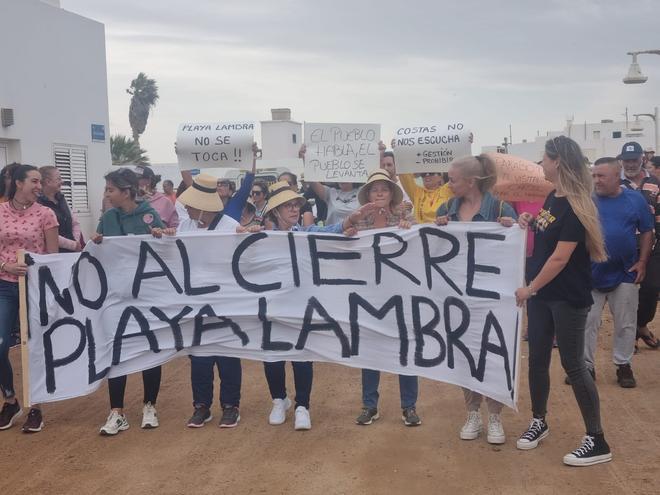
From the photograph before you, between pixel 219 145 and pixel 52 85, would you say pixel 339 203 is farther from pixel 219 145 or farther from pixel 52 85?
pixel 52 85

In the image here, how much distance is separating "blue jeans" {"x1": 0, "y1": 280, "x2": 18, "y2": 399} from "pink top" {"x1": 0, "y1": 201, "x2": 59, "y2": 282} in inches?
3.4

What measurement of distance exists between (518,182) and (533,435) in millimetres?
2197

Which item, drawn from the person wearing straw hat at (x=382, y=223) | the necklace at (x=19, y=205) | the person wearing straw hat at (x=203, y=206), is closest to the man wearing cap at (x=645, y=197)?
the person wearing straw hat at (x=382, y=223)

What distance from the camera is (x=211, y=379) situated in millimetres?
6031

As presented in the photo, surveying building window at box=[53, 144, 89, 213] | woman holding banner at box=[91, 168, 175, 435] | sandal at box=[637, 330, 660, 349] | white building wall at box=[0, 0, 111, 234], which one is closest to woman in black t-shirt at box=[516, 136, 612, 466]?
woman holding banner at box=[91, 168, 175, 435]

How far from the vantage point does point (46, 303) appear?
5.97 metres

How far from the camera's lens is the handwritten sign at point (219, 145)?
654 cm

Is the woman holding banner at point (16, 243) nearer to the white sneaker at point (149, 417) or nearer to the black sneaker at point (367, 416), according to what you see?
the white sneaker at point (149, 417)

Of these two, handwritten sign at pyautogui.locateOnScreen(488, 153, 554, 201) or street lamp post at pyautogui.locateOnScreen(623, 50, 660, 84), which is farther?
street lamp post at pyautogui.locateOnScreen(623, 50, 660, 84)

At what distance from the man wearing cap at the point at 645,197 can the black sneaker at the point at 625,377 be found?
1330 millimetres

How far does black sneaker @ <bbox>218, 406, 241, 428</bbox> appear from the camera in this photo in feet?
19.3

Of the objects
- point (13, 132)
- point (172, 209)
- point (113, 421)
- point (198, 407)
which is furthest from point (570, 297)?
point (13, 132)

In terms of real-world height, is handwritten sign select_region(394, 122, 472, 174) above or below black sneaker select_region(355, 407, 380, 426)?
above

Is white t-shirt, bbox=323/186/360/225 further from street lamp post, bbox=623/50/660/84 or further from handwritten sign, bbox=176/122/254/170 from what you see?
street lamp post, bbox=623/50/660/84
